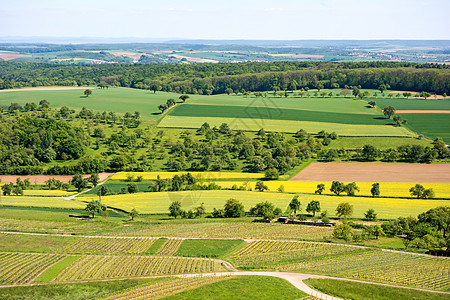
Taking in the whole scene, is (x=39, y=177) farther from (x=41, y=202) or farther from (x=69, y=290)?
(x=69, y=290)

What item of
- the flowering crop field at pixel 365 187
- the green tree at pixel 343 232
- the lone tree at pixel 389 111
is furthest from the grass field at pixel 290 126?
the green tree at pixel 343 232

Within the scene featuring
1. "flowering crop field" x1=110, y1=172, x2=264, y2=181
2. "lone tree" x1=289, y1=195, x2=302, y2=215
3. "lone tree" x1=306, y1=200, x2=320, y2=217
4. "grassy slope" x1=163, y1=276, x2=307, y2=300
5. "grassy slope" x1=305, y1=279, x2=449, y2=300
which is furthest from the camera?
"flowering crop field" x1=110, y1=172, x2=264, y2=181

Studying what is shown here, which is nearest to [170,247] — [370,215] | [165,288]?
[165,288]


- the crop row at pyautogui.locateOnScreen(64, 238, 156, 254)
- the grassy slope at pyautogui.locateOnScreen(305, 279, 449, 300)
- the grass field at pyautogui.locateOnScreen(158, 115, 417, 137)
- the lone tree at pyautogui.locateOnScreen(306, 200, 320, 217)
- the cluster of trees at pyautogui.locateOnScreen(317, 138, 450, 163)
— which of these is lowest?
the crop row at pyautogui.locateOnScreen(64, 238, 156, 254)

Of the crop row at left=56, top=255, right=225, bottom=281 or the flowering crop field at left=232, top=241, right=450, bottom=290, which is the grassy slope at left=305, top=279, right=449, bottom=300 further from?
the crop row at left=56, top=255, right=225, bottom=281

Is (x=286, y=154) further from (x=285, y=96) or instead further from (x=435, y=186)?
(x=285, y=96)

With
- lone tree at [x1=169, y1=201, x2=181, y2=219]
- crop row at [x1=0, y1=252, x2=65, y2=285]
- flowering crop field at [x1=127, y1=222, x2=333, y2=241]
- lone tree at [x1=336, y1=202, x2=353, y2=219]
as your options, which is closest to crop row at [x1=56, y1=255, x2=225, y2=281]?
crop row at [x1=0, y1=252, x2=65, y2=285]

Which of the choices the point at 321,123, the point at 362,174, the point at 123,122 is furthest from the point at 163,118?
the point at 362,174
